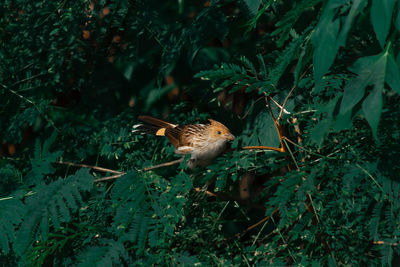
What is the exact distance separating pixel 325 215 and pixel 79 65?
5.51 feet

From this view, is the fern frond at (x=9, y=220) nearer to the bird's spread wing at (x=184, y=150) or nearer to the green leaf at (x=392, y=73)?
the bird's spread wing at (x=184, y=150)

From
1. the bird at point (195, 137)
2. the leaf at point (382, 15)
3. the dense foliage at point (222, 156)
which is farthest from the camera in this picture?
the bird at point (195, 137)

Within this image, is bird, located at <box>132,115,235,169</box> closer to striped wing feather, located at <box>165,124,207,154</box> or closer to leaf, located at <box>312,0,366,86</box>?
striped wing feather, located at <box>165,124,207,154</box>

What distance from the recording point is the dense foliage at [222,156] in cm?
142

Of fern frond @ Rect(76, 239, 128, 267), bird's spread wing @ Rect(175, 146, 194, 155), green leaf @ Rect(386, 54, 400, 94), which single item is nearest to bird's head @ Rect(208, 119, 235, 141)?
bird's spread wing @ Rect(175, 146, 194, 155)

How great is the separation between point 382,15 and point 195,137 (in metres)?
1.12

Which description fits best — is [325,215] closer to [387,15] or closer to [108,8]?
[387,15]

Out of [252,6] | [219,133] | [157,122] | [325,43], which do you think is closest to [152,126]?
[157,122]

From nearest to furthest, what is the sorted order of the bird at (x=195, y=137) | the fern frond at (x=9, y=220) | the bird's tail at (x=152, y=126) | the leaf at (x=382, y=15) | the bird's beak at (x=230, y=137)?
the leaf at (x=382, y=15)
the fern frond at (x=9, y=220)
the bird at (x=195, y=137)
the bird's beak at (x=230, y=137)
the bird's tail at (x=152, y=126)

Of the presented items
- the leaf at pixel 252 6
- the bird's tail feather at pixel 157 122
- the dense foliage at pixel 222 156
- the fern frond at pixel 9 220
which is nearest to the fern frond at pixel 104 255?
the dense foliage at pixel 222 156

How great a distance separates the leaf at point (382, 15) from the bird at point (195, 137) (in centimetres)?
100

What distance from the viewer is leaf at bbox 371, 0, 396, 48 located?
3.41 ft

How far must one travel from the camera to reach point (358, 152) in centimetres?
159

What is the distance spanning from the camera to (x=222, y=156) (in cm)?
191
